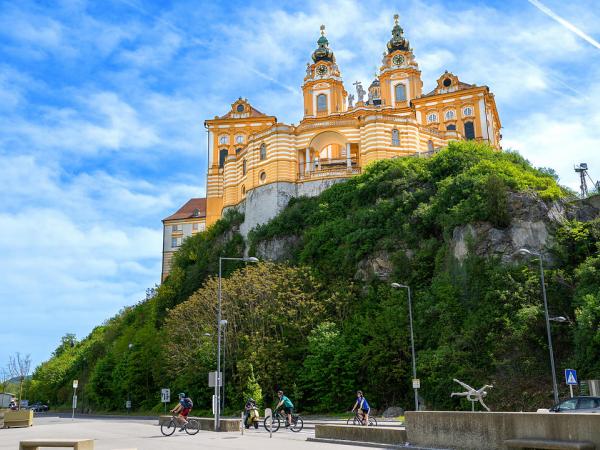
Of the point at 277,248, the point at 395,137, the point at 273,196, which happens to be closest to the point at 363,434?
the point at 277,248

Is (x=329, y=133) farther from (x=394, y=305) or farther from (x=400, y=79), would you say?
(x=394, y=305)

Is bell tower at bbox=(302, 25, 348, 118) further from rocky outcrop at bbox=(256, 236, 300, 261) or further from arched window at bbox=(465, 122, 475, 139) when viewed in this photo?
rocky outcrop at bbox=(256, 236, 300, 261)

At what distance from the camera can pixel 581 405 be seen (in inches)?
690

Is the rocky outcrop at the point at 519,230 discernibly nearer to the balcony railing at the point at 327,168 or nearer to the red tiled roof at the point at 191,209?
the balcony railing at the point at 327,168

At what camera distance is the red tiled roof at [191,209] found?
96944 millimetres

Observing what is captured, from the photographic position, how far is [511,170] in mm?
46312

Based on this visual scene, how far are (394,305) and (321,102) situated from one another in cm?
4263

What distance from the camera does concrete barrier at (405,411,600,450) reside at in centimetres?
1277

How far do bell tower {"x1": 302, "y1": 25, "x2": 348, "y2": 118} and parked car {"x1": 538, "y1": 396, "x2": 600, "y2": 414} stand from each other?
63184 millimetres

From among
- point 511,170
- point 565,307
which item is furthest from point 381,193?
point 565,307

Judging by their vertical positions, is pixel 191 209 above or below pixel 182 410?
above

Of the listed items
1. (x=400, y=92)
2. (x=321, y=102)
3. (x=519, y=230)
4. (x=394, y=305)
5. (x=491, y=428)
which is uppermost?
(x=400, y=92)

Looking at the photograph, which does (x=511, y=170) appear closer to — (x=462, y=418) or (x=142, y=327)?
(x=462, y=418)

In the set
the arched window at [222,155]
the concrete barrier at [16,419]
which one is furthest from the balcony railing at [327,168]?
the concrete barrier at [16,419]
